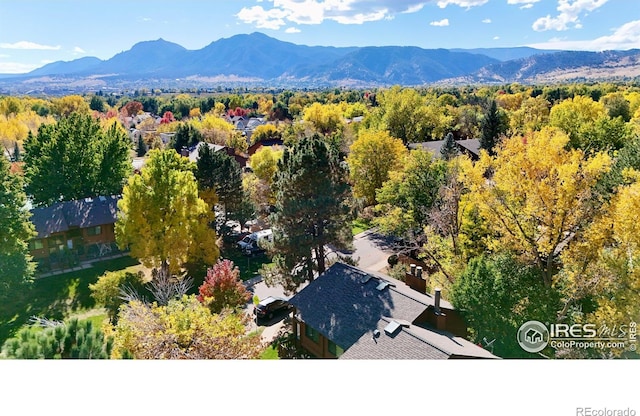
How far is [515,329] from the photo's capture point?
11.3 meters

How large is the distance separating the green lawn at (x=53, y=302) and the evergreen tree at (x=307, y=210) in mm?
7807

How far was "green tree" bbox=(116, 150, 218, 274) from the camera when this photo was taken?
17.3 meters

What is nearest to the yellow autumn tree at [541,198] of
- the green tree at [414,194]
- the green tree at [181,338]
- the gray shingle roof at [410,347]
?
the gray shingle roof at [410,347]

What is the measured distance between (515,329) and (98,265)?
19.2 meters

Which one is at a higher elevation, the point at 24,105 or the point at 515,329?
the point at 24,105

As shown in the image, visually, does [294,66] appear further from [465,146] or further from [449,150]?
[449,150]

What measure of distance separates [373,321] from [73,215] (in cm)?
1823

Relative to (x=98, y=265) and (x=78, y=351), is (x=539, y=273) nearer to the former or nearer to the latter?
(x=78, y=351)

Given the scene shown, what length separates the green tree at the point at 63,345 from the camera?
8486 mm

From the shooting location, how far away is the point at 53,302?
17703mm

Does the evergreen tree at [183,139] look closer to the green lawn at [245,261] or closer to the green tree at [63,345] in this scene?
the green lawn at [245,261]

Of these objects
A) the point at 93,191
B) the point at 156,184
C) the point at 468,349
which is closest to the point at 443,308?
the point at 468,349

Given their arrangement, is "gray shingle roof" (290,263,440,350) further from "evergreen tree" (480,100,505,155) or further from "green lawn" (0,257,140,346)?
"evergreen tree" (480,100,505,155)

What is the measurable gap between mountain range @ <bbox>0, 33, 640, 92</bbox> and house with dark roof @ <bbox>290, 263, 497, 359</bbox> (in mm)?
10353
